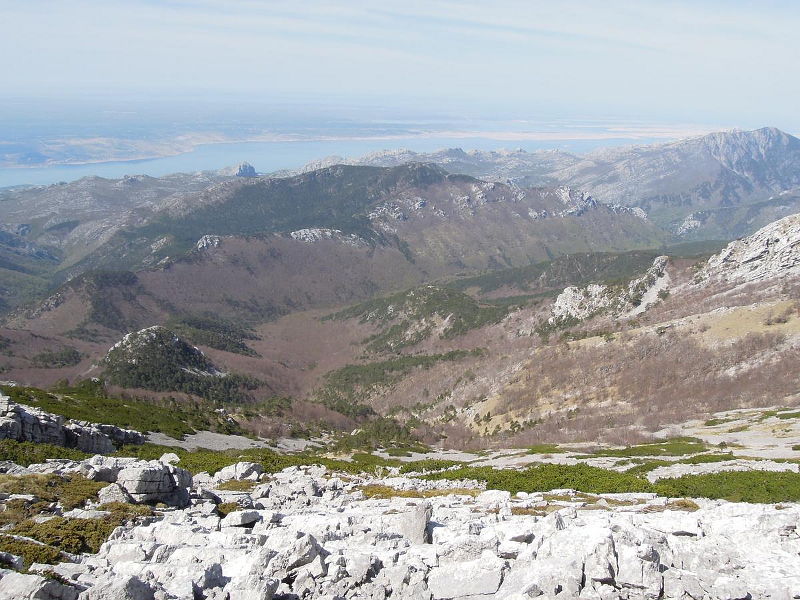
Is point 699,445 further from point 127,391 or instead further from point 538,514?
point 127,391

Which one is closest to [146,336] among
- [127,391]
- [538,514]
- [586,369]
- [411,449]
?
[127,391]

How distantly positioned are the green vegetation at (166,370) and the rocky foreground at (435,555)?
489 feet

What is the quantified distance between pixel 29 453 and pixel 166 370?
144 m

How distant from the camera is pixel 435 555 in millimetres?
20766

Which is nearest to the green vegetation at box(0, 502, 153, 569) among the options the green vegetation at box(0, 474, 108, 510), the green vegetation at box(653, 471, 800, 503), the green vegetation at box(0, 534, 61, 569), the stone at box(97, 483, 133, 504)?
the green vegetation at box(0, 534, 61, 569)

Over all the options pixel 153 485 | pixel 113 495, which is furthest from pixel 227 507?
pixel 113 495

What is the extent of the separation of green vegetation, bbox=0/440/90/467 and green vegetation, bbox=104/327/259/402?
125454mm

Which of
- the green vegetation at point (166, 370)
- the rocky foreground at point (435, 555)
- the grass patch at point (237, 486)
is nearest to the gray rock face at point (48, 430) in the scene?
the grass patch at point (237, 486)

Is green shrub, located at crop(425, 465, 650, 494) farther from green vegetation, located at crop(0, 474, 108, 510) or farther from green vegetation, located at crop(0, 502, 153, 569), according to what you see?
green vegetation, located at crop(0, 474, 108, 510)

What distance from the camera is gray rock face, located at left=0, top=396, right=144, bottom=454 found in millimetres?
47969

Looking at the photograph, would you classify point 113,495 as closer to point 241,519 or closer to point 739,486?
point 241,519

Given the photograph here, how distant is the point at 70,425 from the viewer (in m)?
55.2

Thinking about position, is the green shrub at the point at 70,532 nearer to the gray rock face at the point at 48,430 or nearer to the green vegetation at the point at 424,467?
the gray rock face at the point at 48,430

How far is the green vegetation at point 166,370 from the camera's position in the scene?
169 m
